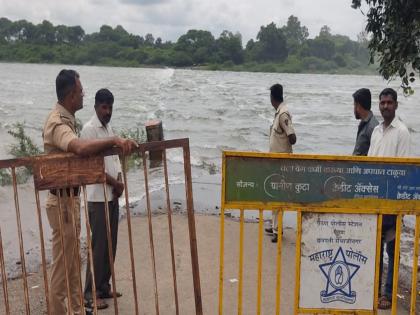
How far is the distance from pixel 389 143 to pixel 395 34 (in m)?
1.19

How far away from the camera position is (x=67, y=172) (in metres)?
3.41

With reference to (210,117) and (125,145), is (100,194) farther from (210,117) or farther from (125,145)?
(210,117)

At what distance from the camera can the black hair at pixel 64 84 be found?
394 cm

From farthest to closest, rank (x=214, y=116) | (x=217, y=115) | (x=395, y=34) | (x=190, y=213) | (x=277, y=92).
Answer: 1. (x=217, y=115)
2. (x=214, y=116)
3. (x=277, y=92)
4. (x=395, y=34)
5. (x=190, y=213)

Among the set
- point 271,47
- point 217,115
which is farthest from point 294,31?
point 217,115

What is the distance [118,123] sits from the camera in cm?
2345

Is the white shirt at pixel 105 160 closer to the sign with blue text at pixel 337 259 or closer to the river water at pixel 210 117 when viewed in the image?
the sign with blue text at pixel 337 259

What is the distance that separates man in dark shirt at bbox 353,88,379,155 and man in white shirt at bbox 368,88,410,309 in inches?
12.8

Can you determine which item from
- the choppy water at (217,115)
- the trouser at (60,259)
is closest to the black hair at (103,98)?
the trouser at (60,259)

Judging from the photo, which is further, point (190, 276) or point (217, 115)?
point (217, 115)

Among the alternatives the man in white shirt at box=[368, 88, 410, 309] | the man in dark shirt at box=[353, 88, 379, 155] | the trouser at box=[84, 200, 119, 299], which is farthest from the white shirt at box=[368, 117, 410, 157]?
the trouser at box=[84, 200, 119, 299]

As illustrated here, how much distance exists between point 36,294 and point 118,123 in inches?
739

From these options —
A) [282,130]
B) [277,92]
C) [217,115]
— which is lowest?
[217,115]

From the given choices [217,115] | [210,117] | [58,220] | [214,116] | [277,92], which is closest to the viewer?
[58,220]
